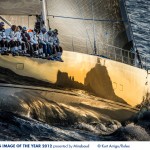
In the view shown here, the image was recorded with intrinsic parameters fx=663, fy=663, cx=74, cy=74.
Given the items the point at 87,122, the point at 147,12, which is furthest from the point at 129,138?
the point at 147,12

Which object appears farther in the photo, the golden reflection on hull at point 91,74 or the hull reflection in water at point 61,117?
the golden reflection on hull at point 91,74

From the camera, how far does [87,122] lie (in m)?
4.96

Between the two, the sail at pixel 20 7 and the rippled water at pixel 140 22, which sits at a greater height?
the sail at pixel 20 7

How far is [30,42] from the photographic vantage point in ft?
16.1

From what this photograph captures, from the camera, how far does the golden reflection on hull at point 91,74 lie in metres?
4.80

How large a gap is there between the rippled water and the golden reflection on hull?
0.26 m

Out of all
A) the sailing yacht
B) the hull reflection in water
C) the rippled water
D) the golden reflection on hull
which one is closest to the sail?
the sailing yacht

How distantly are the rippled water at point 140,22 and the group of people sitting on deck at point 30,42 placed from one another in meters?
0.88

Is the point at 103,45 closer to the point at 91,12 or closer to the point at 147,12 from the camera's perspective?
the point at 91,12

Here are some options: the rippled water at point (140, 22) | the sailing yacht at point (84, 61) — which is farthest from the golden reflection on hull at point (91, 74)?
the rippled water at point (140, 22)

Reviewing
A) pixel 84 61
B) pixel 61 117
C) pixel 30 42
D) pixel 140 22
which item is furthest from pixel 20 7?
pixel 140 22

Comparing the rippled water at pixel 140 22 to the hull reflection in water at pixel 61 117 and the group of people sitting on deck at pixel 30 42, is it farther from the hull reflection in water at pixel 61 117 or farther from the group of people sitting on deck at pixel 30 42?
the group of people sitting on deck at pixel 30 42

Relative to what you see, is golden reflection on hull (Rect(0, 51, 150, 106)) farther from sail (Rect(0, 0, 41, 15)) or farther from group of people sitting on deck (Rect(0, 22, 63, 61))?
sail (Rect(0, 0, 41, 15))

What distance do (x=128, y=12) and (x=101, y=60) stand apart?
0.84 meters
